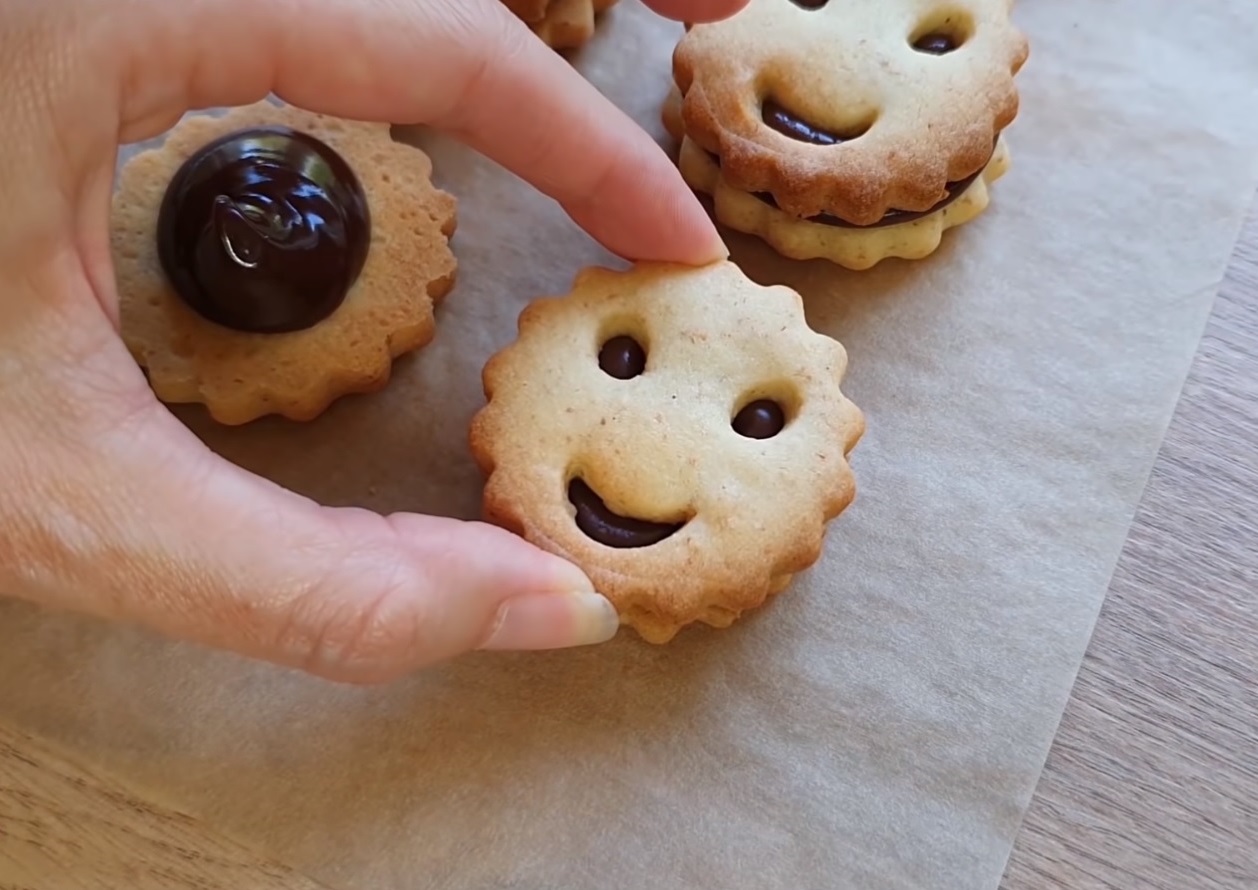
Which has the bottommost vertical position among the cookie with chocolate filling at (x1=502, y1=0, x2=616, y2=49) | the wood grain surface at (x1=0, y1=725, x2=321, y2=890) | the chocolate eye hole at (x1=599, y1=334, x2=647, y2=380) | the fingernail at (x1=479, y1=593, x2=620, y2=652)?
the wood grain surface at (x1=0, y1=725, x2=321, y2=890)

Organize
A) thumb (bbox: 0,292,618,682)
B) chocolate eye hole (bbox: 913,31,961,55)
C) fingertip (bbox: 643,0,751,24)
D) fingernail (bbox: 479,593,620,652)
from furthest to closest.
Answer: chocolate eye hole (bbox: 913,31,961,55) → fingertip (bbox: 643,0,751,24) → fingernail (bbox: 479,593,620,652) → thumb (bbox: 0,292,618,682)

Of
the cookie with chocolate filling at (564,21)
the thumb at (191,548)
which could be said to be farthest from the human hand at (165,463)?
the cookie with chocolate filling at (564,21)

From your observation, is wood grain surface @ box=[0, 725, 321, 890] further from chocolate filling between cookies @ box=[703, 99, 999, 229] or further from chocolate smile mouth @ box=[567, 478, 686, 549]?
chocolate filling between cookies @ box=[703, 99, 999, 229]

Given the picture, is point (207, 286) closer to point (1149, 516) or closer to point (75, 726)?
point (75, 726)

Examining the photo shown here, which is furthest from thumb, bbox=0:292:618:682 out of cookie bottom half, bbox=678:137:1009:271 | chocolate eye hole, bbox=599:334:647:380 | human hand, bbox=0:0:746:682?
cookie bottom half, bbox=678:137:1009:271

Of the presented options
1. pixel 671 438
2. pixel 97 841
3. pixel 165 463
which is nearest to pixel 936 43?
pixel 671 438

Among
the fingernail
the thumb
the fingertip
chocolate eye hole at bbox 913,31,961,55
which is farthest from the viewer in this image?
chocolate eye hole at bbox 913,31,961,55

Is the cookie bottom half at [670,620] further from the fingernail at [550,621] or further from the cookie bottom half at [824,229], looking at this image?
the cookie bottom half at [824,229]
